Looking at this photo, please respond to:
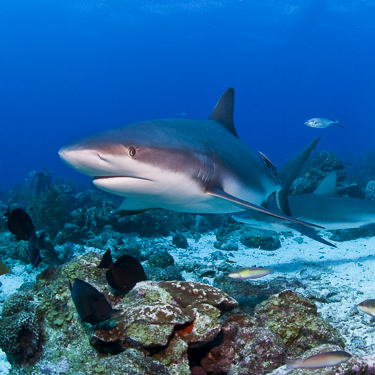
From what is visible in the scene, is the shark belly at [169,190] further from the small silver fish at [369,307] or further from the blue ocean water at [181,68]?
the blue ocean water at [181,68]

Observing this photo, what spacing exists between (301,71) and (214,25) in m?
60.3

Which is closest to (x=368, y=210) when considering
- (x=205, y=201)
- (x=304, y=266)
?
(x=304, y=266)

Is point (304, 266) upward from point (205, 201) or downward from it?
downward

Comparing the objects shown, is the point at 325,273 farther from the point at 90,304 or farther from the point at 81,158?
the point at 81,158

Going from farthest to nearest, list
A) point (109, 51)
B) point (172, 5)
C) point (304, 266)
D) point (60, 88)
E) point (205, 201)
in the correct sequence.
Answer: point (60, 88) < point (109, 51) < point (172, 5) < point (304, 266) < point (205, 201)

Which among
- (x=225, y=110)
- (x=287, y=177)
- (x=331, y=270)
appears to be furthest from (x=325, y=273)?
(x=225, y=110)

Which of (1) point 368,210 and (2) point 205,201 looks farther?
(1) point 368,210

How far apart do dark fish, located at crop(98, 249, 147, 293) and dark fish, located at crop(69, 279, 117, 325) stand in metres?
0.86

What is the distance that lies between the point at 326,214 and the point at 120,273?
5.10 m

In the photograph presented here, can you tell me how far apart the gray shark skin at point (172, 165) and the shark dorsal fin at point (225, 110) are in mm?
185

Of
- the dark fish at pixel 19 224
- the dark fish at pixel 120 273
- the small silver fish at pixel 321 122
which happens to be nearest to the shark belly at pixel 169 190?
the dark fish at pixel 120 273

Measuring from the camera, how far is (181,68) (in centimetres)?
12394

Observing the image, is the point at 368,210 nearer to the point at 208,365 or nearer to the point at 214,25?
the point at 208,365

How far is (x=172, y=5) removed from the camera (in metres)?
65.5
